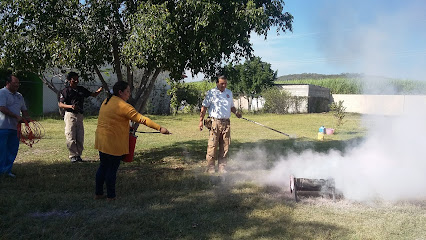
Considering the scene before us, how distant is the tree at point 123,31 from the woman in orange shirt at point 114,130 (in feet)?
5.54

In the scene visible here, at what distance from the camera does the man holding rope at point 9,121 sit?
19.4ft

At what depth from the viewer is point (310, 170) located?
587 centimetres

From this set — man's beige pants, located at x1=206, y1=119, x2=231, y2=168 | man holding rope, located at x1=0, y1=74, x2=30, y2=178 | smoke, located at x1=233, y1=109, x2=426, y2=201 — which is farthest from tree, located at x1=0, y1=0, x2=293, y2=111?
smoke, located at x1=233, y1=109, x2=426, y2=201

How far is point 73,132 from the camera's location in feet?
23.7

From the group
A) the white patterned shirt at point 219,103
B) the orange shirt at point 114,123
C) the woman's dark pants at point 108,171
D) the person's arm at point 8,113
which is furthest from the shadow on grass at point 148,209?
the white patterned shirt at point 219,103

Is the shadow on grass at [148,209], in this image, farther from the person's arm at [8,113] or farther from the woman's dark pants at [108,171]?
the person's arm at [8,113]

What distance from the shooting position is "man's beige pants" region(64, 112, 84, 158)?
7.18 metres

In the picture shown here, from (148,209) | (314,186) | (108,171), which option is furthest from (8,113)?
(314,186)

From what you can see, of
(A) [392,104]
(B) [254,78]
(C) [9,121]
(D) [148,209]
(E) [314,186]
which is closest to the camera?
(D) [148,209]

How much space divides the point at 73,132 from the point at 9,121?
1.39 m

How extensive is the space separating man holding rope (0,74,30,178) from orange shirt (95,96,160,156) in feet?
7.13

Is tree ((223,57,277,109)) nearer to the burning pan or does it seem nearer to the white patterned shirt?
the white patterned shirt

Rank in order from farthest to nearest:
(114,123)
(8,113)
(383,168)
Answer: (8,113) < (383,168) < (114,123)

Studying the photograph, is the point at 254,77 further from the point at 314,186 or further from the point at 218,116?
the point at 314,186
